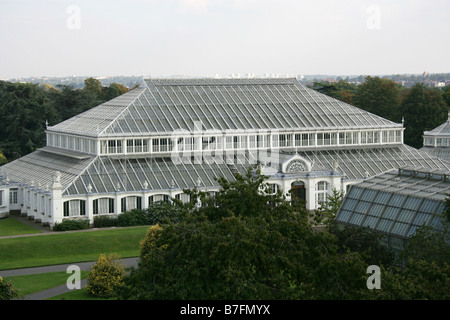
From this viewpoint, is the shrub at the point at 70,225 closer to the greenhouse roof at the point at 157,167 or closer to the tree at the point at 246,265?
the greenhouse roof at the point at 157,167

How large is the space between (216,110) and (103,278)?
4608cm

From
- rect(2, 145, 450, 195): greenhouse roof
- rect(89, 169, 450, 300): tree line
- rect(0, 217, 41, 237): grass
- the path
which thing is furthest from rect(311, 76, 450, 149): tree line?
rect(89, 169, 450, 300): tree line

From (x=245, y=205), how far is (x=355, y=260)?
9.04 metres

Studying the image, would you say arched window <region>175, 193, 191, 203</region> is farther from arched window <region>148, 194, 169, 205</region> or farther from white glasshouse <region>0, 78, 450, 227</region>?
arched window <region>148, 194, 169, 205</region>

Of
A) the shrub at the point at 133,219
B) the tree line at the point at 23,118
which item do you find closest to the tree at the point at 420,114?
the tree line at the point at 23,118

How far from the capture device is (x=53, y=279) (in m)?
59.0

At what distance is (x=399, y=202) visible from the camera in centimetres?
6069

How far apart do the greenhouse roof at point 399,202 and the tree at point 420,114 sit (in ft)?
225

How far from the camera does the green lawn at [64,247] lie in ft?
216

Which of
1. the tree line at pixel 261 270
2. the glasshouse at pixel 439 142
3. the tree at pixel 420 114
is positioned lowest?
the tree line at pixel 261 270

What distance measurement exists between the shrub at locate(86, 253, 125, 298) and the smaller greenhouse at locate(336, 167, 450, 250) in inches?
772

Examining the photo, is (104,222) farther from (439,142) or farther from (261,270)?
(439,142)

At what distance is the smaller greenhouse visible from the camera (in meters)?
57.8
